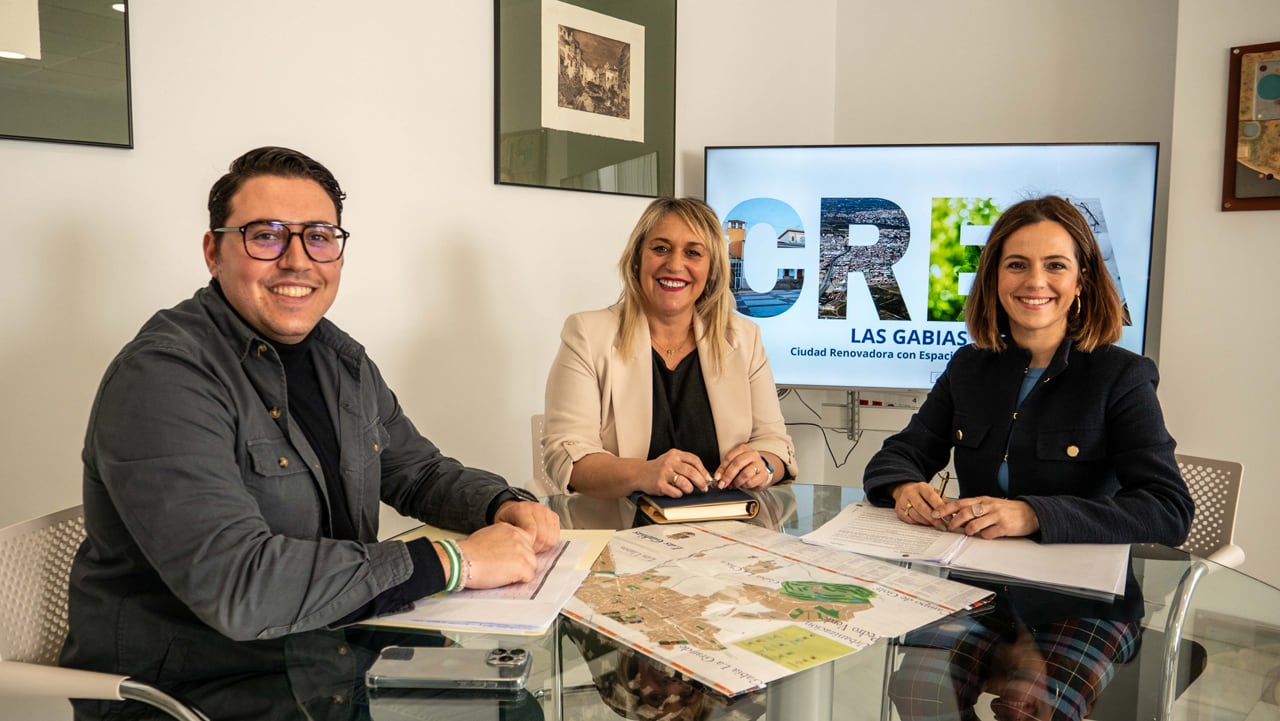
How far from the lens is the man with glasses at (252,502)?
121 cm

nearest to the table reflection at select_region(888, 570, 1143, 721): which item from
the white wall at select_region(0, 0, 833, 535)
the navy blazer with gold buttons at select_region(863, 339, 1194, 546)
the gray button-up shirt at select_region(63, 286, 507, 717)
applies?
the navy blazer with gold buttons at select_region(863, 339, 1194, 546)

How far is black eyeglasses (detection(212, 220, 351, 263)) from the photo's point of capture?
1463 millimetres

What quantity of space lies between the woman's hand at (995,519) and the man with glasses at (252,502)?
73 cm

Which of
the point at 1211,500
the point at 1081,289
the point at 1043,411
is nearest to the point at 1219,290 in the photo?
the point at 1211,500

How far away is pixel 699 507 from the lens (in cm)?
184

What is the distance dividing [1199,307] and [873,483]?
2028mm

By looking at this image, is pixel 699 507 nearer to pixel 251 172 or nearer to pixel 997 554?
pixel 997 554

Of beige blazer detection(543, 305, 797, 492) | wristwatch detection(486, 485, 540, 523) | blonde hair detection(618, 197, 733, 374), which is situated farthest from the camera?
blonde hair detection(618, 197, 733, 374)

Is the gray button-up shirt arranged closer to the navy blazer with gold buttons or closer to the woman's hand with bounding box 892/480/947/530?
the woman's hand with bounding box 892/480/947/530

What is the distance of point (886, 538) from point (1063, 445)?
0.50 metres

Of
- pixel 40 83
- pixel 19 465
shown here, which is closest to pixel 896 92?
pixel 40 83

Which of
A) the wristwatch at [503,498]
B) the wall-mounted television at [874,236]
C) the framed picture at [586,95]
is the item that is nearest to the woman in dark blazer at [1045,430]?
the wristwatch at [503,498]

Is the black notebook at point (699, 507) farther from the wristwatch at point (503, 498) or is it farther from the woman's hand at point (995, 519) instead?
the woman's hand at point (995, 519)

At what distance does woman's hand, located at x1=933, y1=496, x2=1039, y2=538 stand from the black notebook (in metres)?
0.40
